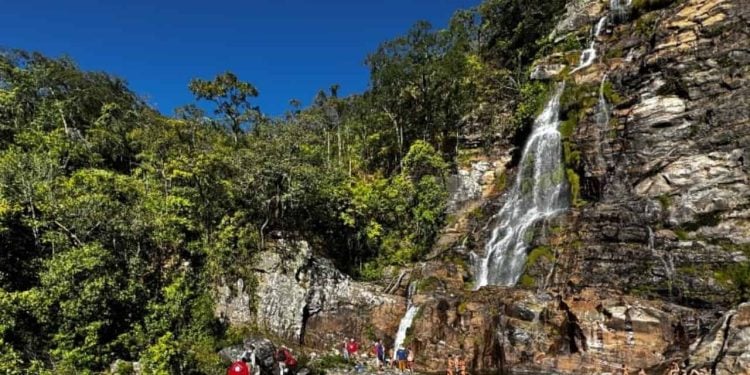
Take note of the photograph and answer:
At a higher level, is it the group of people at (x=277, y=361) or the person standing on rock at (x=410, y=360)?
the group of people at (x=277, y=361)

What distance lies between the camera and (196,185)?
3172 centimetres

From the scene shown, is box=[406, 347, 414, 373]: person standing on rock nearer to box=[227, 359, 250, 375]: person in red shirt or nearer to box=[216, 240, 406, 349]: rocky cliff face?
box=[216, 240, 406, 349]: rocky cliff face

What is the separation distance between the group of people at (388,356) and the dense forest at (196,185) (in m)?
7.48

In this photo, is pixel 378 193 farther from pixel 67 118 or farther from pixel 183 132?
pixel 67 118

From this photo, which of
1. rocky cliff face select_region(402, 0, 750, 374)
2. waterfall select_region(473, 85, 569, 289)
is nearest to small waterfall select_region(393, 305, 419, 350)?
rocky cliff face select_region(402, 0, 750, 374)

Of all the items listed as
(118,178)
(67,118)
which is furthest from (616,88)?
(67,118)

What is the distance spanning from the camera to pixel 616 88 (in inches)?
1414

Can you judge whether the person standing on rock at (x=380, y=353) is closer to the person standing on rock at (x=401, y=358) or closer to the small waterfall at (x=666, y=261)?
the person standing on rock at (x=401, y=358)

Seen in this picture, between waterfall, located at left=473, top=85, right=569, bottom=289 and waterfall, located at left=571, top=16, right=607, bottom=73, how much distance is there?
4.67 m

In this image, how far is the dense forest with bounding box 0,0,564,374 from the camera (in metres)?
21.3

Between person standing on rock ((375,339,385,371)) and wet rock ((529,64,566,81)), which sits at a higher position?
wet rock ((529,64,566,81))

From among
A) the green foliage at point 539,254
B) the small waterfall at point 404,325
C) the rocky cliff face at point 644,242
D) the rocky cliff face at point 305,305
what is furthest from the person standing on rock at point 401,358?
the green foliage at point 539,254

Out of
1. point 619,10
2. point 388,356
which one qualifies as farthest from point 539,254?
point 619,10

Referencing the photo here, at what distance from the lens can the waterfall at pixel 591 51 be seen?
141 feet
